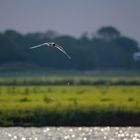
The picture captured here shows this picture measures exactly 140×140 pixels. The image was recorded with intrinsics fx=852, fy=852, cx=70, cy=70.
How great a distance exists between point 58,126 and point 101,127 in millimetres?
3603

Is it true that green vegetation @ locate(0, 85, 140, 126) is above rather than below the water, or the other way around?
above

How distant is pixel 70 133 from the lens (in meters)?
63.7

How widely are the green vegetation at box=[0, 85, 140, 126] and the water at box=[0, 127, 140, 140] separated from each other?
2.24 metres

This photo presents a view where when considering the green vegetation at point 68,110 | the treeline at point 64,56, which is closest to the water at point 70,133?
the green vegetation at point 68,110

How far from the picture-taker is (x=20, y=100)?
8075 centimetres

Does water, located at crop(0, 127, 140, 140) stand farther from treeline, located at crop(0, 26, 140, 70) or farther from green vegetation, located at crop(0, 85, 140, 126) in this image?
treeline, located at crop(0, 26, 140, 70)

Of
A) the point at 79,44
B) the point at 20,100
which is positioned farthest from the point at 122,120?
the point at 79,44

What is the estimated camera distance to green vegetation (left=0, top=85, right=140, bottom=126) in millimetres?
71562

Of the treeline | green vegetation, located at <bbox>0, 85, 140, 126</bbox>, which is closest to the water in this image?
green vegetation, located at <bbox>0, 85, 140, 126</bbox>

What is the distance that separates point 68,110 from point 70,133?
10911 mm

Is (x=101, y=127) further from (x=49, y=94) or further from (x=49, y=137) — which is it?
(x=49, y=94)

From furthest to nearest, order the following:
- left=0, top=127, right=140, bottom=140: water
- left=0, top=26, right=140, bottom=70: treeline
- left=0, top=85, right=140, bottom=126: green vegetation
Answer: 1. left=0, top=26, right=140, bottom=70: treeline
2. left=0, top=85, right=140, bottom=126: green vegetation
3. left=0, top=127, right=140, bottom=140: water

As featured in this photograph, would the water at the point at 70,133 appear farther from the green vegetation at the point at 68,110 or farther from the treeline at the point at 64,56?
the treeline at the point at 64,56

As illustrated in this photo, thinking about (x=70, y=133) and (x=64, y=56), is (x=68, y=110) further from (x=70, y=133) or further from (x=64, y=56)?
Result: (x=64, y=56)
